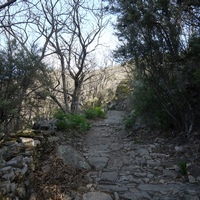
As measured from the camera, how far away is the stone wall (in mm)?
2551

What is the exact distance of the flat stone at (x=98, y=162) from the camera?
13.9 feet

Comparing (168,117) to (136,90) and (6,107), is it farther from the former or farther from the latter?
(6,107)

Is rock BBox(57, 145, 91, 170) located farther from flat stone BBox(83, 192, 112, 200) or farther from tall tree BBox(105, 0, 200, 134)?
tall tree BBox(105, 0, 200, 134)

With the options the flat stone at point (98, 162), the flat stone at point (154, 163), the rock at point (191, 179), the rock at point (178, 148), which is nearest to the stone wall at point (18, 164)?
the flat stone at point (98, 162)

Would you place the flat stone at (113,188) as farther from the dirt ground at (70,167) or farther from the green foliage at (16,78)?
the green foliage at (16,78)

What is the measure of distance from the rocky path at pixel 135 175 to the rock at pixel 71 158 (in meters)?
0.19

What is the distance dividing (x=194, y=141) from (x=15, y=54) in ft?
15.6

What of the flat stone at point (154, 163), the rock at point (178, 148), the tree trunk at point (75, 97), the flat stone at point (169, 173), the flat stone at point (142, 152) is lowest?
the flat stone at point (169, 173)

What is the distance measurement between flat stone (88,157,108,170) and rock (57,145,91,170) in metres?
0.17

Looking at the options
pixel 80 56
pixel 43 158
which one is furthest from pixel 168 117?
pixel 80 56

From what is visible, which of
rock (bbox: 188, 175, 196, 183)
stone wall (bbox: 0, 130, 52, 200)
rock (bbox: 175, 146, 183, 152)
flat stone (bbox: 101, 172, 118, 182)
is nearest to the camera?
stone wall (bbox: 0, 130, 52, 200)

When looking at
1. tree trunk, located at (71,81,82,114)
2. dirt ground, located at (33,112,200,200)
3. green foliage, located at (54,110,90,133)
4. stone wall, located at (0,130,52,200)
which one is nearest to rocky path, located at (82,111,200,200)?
dirt ground, located at (33,112,200,200)

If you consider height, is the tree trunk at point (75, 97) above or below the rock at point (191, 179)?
above

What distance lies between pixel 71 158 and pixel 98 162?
0.60 m
